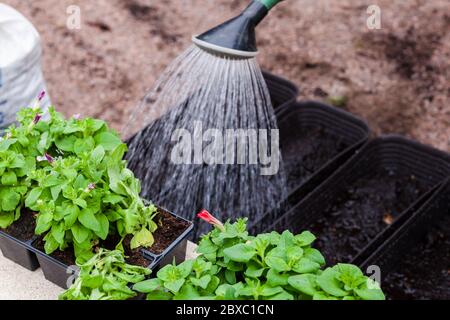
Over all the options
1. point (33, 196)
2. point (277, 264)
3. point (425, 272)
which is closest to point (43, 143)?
point (33, 196)

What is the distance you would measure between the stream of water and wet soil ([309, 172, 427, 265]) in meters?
0.23

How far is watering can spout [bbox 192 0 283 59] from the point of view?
5.70 feet

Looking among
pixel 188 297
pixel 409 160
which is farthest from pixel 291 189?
pixel 188 297

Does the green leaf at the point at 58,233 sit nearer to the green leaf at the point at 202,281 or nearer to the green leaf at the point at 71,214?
the green leaf at the point at 71,214

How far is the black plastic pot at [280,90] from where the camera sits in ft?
9.80

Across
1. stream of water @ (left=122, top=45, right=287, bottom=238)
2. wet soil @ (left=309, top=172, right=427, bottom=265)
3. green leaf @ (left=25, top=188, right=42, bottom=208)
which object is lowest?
wet soil @ (left=309, top=172, right=427, bottom=265)

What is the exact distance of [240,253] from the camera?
119 cm

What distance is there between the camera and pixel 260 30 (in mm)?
3758

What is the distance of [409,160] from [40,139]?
1772 millimetres

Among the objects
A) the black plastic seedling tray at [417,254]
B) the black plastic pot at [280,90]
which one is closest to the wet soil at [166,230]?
the black plastic seedling tray at [417,254]

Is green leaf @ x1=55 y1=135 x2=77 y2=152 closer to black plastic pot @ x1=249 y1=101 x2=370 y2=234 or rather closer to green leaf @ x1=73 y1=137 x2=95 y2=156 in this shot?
green leaf @ x1=73 y1=137 x2=95 y2=156

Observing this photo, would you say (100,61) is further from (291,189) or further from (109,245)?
(109,245)

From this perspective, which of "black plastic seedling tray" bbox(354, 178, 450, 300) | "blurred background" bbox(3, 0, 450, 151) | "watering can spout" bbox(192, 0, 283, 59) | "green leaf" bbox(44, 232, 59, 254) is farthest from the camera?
"blurred background" bbox(3, 0, 450, 151)

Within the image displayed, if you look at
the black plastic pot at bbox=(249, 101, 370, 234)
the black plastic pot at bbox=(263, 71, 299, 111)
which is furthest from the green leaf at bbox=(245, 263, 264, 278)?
the black plastic pot at bbox=(263, 71, 299, 111)
